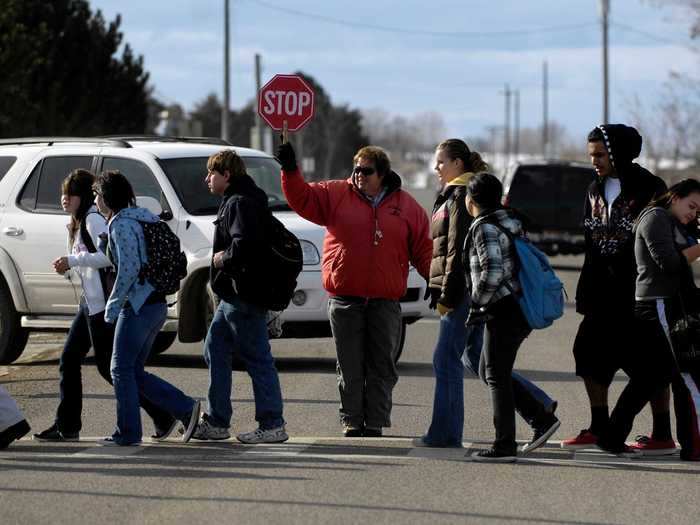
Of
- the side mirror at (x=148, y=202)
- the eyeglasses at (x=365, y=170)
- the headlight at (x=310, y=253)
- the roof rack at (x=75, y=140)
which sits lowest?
the headlight at (x=310, y=253)

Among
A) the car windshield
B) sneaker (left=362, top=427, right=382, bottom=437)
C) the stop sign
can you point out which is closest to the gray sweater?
sneaker (left=362, top=427, right=382, bottom=437)

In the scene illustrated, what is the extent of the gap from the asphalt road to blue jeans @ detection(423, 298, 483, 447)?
166mm

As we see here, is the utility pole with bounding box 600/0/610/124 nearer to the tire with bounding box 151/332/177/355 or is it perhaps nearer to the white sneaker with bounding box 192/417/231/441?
the tire with bounding box 151/332/177/355

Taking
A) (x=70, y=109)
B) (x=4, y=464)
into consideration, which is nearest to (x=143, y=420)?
(x=4, y=464)

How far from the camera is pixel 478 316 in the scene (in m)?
9.59

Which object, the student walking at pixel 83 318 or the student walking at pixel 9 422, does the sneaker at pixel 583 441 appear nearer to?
the student walking at pixel 83 318

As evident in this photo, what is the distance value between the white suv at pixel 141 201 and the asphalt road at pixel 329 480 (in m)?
2.06

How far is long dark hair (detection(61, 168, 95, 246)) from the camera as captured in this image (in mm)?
10609

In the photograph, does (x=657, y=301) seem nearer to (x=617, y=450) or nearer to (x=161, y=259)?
(x=617, y=450)

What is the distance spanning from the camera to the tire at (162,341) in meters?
15.3

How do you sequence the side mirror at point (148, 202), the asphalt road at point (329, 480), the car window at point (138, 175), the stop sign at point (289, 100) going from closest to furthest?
the asphalt road at point (329, 480), the side mirror at point (148, 202), the car window at point (138, 175), the stop sign at point (289, 100)

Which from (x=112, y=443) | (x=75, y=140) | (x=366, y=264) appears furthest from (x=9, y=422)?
(x=75, y=140)

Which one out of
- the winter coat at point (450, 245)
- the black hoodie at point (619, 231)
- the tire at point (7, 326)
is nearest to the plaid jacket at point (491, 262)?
the winter coat at point (450, 245)

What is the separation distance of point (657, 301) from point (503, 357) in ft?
3.12
